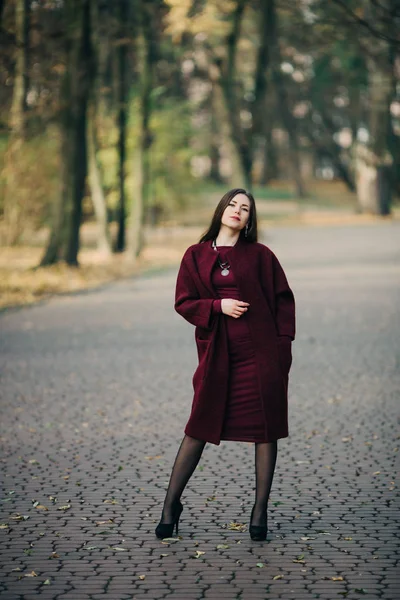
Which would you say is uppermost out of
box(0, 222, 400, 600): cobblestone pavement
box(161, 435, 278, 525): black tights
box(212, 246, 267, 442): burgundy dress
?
box(212, 246, 267, 442): burgundy dress

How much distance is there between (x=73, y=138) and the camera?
2328 centimetres

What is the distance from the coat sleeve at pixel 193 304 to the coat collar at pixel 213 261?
69 mm

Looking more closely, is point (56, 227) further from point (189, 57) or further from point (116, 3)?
point (189, 57)

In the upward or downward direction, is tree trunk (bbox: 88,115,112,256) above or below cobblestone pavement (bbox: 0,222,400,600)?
above

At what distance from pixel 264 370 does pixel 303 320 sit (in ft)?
33.9

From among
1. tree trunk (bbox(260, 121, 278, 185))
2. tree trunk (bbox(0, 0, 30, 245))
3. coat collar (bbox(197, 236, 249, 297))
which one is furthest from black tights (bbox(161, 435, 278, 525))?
tree trunk (bbox(260, 121, 278, 185))

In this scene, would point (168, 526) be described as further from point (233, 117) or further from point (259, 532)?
point (233, 117)

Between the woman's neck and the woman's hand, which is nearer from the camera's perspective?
the woman's hand

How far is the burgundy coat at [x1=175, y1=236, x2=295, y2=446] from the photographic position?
5434 millimetres

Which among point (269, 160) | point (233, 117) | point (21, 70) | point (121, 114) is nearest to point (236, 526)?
point (21, 70)

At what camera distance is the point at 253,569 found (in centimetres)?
496

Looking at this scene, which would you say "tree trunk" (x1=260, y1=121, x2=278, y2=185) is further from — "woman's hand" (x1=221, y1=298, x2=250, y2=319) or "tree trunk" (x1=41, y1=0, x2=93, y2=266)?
"woman's hand" (x1=221, y1=298, x2=250, y2=319)

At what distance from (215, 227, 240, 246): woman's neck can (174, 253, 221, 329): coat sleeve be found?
0.70 ft

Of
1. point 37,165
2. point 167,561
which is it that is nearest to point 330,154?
point 37,165
